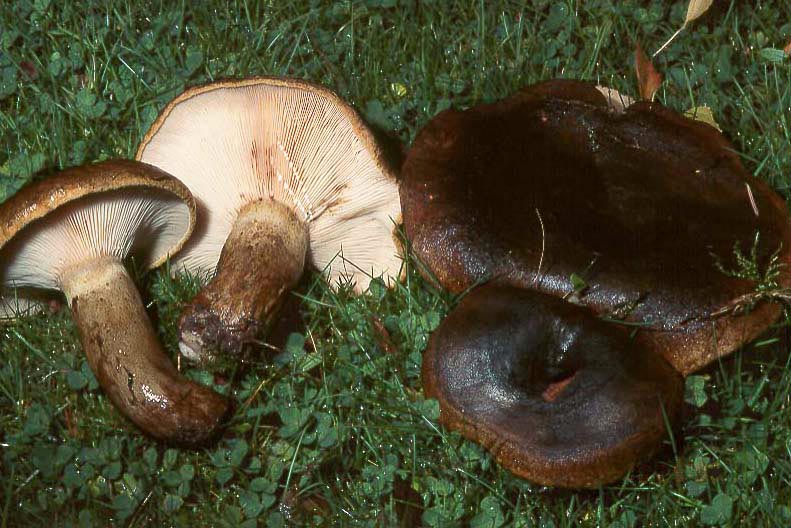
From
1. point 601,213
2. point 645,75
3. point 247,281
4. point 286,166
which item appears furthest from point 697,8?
point 247,281

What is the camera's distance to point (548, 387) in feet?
9.06

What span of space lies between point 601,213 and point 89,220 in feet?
5.80

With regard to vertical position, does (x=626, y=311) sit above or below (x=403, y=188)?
below

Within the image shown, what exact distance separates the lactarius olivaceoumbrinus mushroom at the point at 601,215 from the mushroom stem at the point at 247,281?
1.80 feet

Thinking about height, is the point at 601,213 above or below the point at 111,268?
below

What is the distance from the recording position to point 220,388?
319 cm

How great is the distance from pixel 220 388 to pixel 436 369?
0.88 m

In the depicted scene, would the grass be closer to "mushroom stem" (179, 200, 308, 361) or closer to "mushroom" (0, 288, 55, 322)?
"mushroom" (0, 288, 55, 322)

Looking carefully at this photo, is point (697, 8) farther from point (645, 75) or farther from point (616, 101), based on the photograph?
point (616, 101)

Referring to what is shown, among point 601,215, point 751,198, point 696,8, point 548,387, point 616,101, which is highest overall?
point 696,8

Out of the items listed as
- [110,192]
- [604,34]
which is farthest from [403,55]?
[110,192]

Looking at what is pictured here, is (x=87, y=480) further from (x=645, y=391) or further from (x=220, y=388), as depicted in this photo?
(x=645, y=391)

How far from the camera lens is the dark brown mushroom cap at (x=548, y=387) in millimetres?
2619

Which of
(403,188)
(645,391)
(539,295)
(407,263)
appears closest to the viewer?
(645,391)
